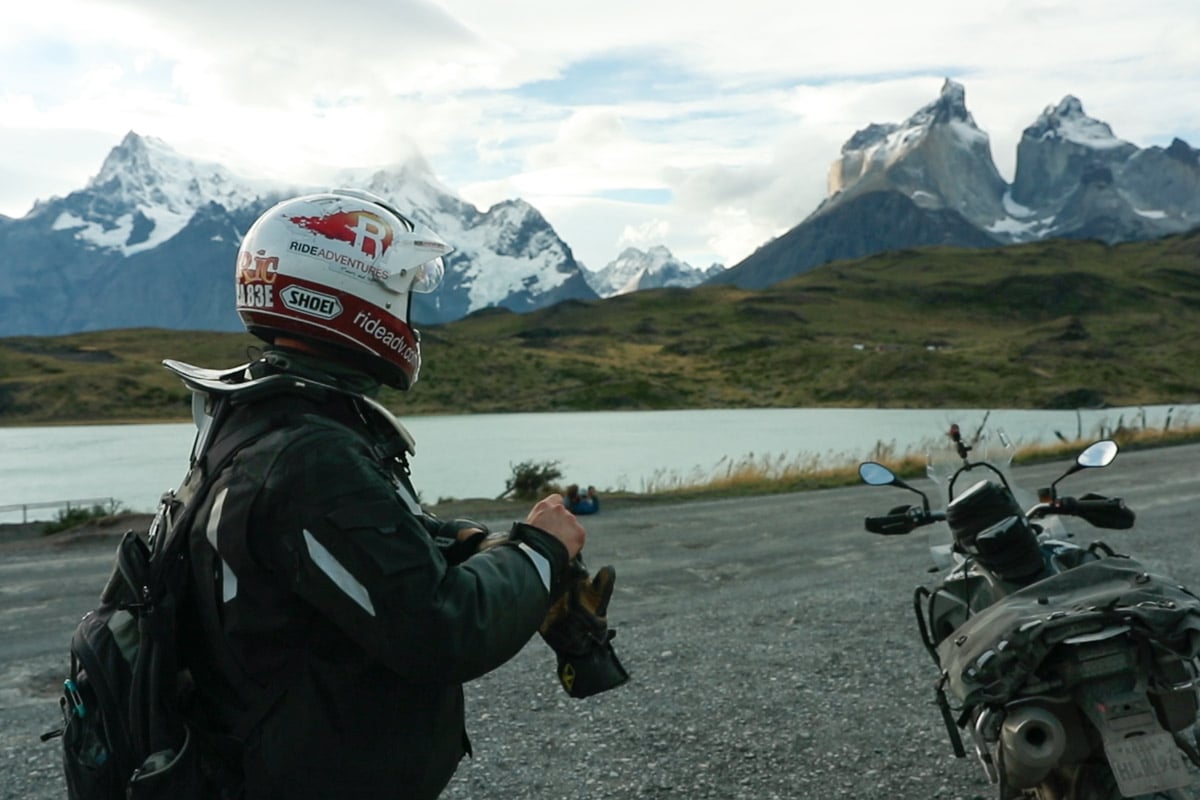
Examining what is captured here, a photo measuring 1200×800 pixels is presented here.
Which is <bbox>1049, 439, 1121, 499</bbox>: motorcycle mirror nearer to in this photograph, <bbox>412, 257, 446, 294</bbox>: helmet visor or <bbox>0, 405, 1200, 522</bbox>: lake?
<bbox>412, 257, 446, 294</bbox>: helmet visor

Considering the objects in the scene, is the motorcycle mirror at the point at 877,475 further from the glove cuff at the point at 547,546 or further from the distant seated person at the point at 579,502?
the distant seated person at the point at 579,502

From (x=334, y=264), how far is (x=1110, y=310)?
131 m

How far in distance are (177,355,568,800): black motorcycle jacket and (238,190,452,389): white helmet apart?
0.24 metres

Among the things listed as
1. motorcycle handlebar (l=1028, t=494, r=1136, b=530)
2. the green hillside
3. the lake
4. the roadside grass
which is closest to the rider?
motorcycle handlebar (l=1028, t=494, r=1136, b=530)

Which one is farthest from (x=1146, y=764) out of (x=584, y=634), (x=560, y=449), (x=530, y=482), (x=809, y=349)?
(x=809, y=349)

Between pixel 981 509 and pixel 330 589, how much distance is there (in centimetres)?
225

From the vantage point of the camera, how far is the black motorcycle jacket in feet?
6.27

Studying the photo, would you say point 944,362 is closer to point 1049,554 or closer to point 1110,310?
point 1110,310

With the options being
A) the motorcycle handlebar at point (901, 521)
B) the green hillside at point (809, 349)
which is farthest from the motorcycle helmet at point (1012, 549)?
the green hillside at point (809, 349)

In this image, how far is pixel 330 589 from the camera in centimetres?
189

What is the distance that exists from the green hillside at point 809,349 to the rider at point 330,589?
191ft

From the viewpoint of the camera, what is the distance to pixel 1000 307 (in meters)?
129

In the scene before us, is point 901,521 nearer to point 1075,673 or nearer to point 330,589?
point 1075,673

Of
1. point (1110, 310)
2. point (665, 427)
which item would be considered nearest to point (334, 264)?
point (665, 427)
